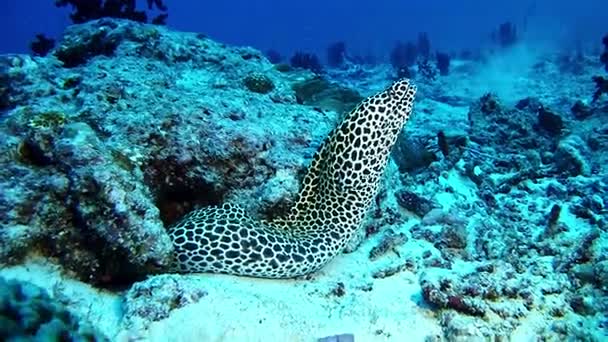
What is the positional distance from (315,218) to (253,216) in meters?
0.85

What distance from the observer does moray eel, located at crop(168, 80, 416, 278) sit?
538 centimetres

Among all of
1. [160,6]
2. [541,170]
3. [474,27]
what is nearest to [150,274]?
[541,170]

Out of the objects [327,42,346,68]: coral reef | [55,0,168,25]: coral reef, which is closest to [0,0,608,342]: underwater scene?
[55,0,168,25]: coral reef

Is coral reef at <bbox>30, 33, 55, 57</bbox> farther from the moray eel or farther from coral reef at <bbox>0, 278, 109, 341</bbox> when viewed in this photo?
coral reef at <bbox>0, 278, 109, 341</bbox>

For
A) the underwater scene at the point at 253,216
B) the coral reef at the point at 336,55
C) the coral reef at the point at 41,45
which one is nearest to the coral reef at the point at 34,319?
the underwater scene at the point at 253,216

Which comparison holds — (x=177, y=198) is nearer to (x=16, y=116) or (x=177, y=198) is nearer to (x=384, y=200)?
(x=16, y=116)

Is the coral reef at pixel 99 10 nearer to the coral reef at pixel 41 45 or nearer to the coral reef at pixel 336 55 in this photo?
the coral reef at pixel 41 45

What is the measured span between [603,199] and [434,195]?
3.06 metres

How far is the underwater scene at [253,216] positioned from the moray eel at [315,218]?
21mm

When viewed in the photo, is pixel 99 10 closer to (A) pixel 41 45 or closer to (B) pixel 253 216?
(A) pixel 41 45

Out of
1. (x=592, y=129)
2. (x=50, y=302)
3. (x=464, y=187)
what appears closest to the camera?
(x=50, y=302)

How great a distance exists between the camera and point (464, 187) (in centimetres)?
925

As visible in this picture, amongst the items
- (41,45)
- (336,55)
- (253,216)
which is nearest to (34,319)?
(253,216)

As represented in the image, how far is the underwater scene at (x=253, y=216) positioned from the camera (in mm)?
4508
